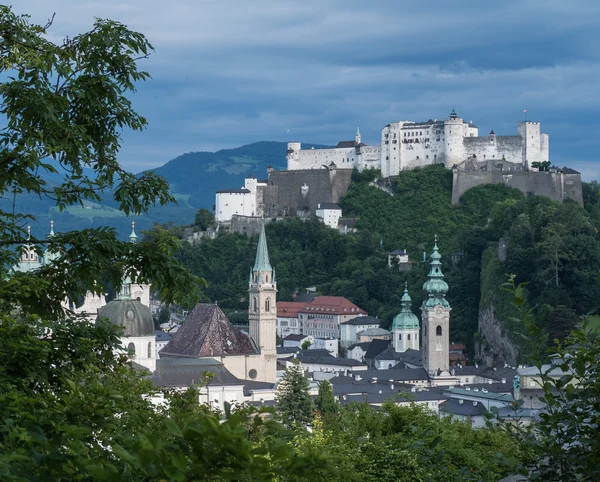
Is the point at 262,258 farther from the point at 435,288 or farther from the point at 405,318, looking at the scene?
the point at 405,318

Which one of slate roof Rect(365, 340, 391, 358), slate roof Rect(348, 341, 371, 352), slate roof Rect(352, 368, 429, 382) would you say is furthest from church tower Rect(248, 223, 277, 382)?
slate roof Rect(348, 341, 371, 352)

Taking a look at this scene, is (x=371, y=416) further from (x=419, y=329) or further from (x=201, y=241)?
(x=201, y=241)

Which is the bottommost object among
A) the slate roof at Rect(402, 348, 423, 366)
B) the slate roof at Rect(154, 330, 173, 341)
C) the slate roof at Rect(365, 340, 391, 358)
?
the slate roof at Rect(402, 348, 423, 366)

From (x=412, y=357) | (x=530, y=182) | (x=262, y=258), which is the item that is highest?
(x=530, y=182)

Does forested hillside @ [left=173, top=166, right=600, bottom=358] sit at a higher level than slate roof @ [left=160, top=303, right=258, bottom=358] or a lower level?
higher

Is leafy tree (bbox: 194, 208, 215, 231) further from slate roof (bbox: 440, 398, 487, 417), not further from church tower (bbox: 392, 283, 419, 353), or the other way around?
slate roof (bbox: 440, 398, 487, 417)

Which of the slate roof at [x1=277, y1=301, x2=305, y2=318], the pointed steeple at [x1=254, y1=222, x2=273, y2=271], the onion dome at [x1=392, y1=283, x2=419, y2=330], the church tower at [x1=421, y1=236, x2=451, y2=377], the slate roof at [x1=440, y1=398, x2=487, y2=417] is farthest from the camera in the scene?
the slate roof at [x1=277, y1=301, x2=305, y2=318]

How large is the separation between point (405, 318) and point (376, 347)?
3.21 metres

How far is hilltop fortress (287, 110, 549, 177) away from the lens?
3620 inches

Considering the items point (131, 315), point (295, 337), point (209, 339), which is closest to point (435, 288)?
point (295, 337)

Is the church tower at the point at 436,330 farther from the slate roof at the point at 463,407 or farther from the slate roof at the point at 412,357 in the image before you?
the slate roof at the point at 463,407

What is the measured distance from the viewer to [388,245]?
92.5 m

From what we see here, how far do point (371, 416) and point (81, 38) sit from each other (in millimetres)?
16716

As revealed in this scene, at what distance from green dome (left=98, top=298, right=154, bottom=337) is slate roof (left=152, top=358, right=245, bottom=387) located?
7.66ft
